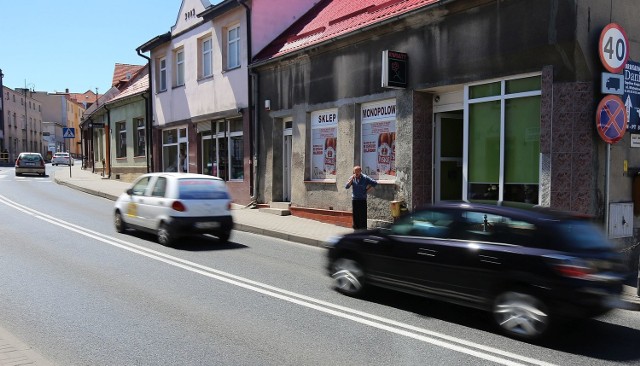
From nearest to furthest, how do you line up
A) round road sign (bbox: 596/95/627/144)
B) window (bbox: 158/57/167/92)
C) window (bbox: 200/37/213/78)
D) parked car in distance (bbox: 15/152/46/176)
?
1. round road sign (bbox: 596/95/627/144)
2. window (bbox: 200/37/213/78)
3. window (bbox: 158/57/167/92)
4. parked car in distance (bbox: 15/152/46/176)

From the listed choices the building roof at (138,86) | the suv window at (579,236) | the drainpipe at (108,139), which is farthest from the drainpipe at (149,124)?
the suv window at (579,236)

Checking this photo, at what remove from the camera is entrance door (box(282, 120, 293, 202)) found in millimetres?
16938

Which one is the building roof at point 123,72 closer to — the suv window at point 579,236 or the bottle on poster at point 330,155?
the bottle on poster at point 330,155

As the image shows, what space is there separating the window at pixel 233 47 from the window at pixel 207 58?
54.3 inches

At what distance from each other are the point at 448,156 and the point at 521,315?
7432mm

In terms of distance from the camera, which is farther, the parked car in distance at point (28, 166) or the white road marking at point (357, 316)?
the parked car in distance at point (28, 166)

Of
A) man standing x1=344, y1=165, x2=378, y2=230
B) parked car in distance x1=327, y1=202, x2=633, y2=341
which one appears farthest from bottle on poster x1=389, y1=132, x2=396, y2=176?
parked car in distance x1=327, y1=202, x2=633, y2=341

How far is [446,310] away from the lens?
652cm

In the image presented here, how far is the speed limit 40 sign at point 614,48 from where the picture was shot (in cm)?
898

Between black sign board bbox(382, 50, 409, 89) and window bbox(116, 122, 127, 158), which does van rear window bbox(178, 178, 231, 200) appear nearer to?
black sign board bbox(382, 50, 409, 89)

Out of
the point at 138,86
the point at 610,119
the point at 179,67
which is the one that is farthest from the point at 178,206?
the point at 138,86

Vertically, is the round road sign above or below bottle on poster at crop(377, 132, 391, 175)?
above

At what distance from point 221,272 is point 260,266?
0.82 metres

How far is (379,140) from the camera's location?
13.4 meters
